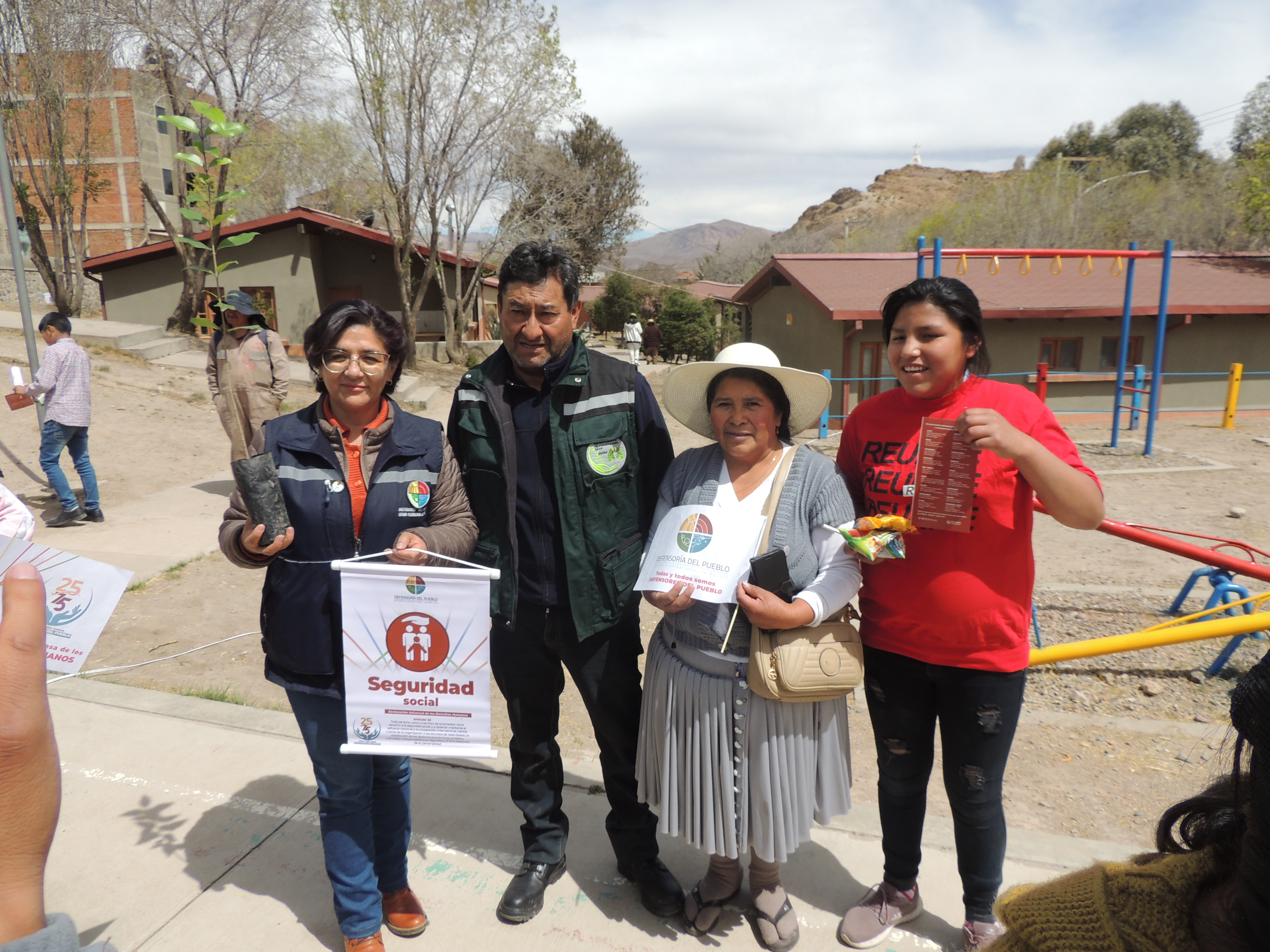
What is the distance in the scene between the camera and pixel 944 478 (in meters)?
2.03

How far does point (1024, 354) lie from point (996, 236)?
1578cm

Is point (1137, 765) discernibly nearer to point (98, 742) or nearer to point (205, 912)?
point (205, 912)

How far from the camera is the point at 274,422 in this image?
224cm

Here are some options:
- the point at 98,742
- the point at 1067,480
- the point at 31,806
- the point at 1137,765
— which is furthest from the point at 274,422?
the point at 1137,765

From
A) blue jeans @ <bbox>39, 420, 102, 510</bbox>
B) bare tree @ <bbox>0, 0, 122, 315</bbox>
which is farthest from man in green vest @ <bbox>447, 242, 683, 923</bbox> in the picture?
bare tree @ <bbox>0, 0, 122, 315</bbox>

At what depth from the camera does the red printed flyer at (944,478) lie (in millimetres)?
2021

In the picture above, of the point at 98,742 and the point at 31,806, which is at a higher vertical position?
the point at 31,806

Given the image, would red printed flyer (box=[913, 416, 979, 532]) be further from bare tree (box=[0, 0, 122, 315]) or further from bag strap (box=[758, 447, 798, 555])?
bare tree (box=[0, 0, 122, 315])

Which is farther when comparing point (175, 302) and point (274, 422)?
point (175, 302)

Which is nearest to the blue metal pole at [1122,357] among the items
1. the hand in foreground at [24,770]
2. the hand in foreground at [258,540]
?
the hand in foreground at [258,540]

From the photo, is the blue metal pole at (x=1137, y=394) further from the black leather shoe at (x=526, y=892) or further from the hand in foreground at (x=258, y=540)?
the hand in foreground at (x=258, y=540)

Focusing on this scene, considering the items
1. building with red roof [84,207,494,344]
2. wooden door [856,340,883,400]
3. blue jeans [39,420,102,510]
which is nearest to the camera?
blue jeans [39,420,102,510]

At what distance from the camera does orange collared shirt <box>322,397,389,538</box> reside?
225 centimetres

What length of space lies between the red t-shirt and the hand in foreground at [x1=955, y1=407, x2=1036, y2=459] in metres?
0.12
